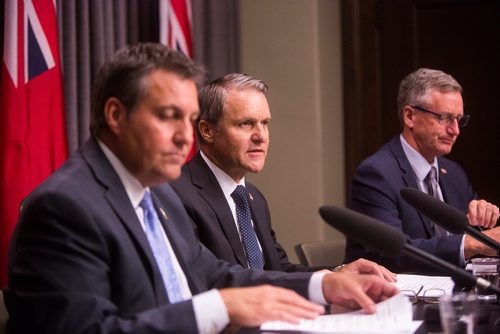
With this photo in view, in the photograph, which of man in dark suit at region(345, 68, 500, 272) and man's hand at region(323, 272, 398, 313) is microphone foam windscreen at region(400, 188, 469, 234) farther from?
man in dark suit at region(345, 68, 500, 272)

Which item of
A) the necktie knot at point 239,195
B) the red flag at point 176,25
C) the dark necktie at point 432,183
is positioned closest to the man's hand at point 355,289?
the necktie knot at point 239,195

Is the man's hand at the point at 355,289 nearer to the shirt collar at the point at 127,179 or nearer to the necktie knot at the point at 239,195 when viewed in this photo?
the shirt collar at the point at 127,179

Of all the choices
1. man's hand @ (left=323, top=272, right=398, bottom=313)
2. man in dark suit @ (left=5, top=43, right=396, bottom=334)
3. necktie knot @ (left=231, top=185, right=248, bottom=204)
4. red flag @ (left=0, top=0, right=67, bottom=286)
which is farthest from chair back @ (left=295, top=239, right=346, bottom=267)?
man's hand @ (left=323, top=272, right=398, bottom=313)

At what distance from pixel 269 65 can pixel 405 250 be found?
324 cm

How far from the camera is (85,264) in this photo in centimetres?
180

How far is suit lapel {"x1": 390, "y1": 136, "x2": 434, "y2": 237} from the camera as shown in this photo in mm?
3728

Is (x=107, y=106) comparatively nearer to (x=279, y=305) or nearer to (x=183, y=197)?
(x=279, y=305)

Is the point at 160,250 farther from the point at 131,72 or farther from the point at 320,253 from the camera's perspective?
the point at 320,253

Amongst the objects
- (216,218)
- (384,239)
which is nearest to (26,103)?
(216,218)

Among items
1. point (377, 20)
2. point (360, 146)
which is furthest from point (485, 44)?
point (360, 146)

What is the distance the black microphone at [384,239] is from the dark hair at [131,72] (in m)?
0.53

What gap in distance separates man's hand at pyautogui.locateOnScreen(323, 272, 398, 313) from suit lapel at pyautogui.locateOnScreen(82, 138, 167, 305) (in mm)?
495

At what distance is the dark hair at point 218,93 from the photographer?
3.16 m

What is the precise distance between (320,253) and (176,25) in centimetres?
152
